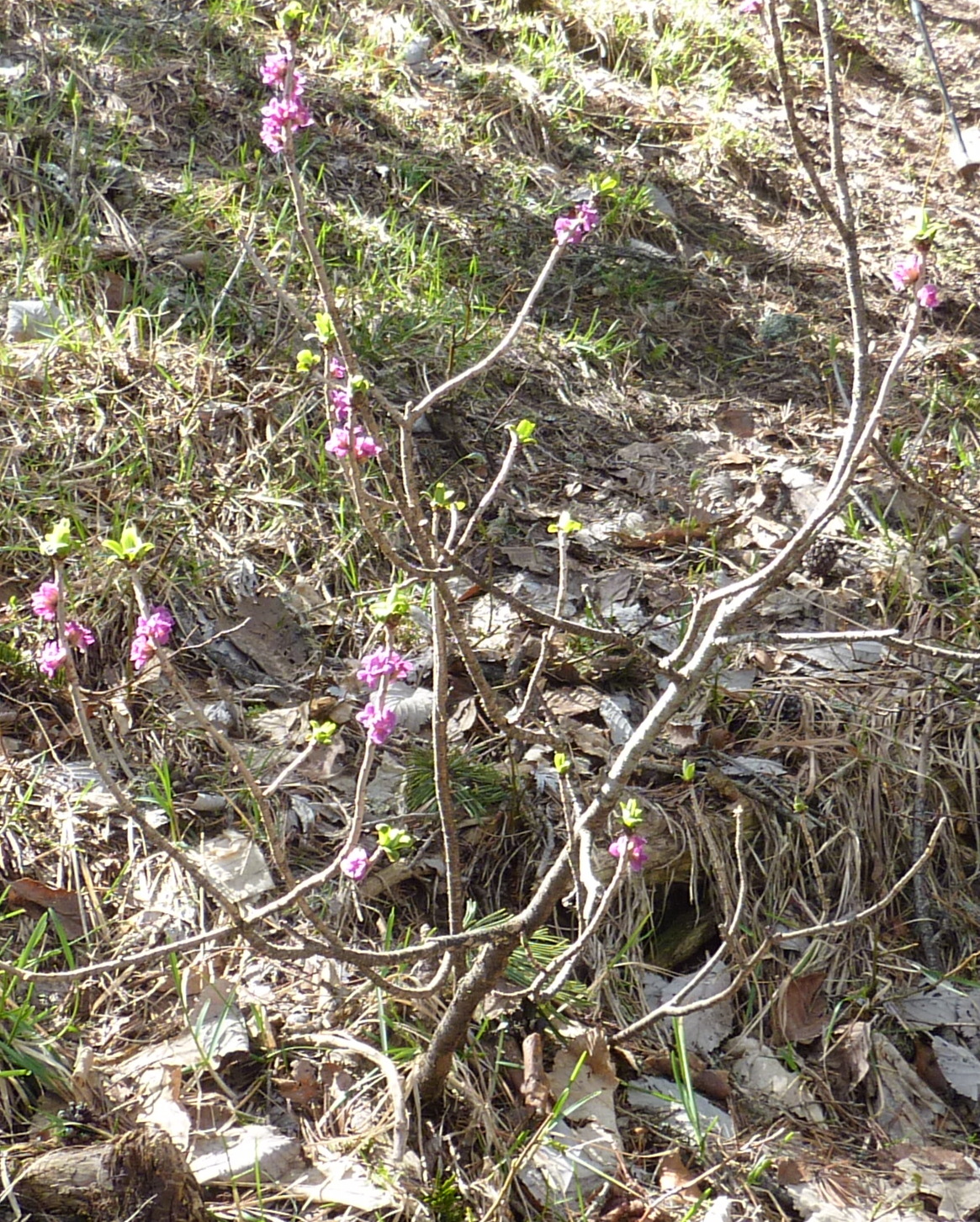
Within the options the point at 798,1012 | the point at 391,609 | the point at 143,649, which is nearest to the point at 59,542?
the point at 143,649

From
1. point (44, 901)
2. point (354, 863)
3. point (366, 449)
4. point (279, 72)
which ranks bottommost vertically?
point (44, 901)

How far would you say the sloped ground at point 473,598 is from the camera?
78.5 inches

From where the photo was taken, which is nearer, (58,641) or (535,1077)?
(58,641)

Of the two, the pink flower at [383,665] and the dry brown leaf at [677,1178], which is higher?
the pink flower at [383,665]

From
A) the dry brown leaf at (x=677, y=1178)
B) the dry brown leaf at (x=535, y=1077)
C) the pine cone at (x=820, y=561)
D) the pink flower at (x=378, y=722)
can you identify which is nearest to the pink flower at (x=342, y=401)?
the pink flower at (x=378, y=722)

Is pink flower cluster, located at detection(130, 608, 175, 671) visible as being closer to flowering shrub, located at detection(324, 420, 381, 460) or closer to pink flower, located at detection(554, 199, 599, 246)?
flowering shrub, located at detection(324, 420, 381, 460)

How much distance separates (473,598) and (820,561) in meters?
1.03

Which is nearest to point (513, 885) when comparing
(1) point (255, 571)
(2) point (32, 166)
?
(1) point (255, 571)

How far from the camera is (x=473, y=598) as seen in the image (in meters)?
2.93

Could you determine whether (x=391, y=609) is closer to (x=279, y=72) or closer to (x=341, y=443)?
(x=341, y=443)

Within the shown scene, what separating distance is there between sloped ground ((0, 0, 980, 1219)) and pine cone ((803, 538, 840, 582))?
0.04ft

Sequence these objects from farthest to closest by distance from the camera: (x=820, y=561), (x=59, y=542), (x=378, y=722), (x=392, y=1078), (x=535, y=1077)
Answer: (x=820, y=561)
(x=535, y=1077)
(x=392, y=1078)
(x=378, y=722)
(x=59, y=542)

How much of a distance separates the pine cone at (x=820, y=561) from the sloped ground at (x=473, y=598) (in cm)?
1

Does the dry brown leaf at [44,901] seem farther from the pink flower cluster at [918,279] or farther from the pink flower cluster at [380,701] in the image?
the pink flower cluster at [918,279]
